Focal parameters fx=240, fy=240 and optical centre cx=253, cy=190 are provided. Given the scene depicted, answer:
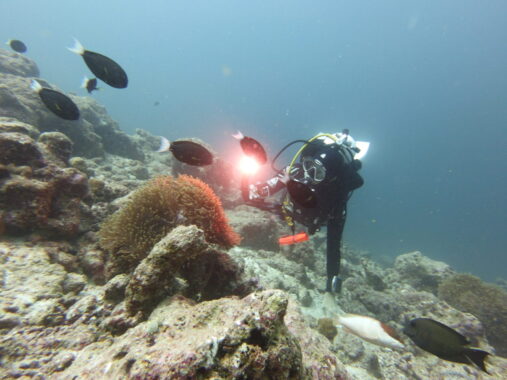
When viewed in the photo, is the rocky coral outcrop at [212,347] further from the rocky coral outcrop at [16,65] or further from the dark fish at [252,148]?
the rocky coral outcrop at [16,65]

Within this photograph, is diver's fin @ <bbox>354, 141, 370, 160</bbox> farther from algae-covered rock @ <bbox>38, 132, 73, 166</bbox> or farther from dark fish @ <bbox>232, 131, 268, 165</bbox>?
algae-covered rock @ <bbox>38, 132, 73, 166</bbox>

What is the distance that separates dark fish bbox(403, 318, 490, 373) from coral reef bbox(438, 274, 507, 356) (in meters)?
5.93

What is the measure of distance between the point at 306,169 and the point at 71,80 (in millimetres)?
193097

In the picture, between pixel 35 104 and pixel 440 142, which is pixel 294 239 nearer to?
pixel 35 104

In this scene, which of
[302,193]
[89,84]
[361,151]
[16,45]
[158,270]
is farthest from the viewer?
[16,45]

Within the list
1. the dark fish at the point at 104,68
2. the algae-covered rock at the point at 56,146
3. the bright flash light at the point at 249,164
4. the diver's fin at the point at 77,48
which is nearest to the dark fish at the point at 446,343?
the bright flash light at the point at 249,164

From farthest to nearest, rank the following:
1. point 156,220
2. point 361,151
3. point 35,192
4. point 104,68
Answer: point 361,151, point 104,68, point 35,192, point 156,220

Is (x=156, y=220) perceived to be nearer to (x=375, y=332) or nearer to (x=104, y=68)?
(x=104, y=68)

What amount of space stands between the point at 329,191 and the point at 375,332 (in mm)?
2697

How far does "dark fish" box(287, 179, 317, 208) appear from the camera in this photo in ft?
13.8

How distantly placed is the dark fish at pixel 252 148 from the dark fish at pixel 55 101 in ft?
9.05

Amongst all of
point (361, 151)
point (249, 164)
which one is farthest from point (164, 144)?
point (361, 151)

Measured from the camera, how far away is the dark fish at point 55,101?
12.5 ft

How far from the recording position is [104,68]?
352 centimetres
